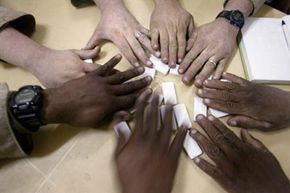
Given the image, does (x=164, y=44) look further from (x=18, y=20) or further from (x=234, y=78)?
(x=18, y=20)

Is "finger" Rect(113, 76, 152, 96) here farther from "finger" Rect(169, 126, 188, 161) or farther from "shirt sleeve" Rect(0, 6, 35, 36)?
"shirt sleeve" Rect(0, 6, 35, 36)

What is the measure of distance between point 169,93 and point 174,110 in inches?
2.2

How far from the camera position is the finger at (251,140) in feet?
2.50

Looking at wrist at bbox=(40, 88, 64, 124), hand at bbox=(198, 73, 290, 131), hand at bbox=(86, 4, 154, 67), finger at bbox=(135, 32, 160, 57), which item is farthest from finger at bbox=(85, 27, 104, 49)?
hand at bbox=(198, 73, 290, 131)

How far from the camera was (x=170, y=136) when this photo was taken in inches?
29.0

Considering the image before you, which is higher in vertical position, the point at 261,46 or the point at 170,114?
the point at 261,46

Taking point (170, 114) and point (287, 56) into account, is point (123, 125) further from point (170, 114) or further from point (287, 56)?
point (287, 56)

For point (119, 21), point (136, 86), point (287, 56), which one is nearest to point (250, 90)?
point (287, 56)

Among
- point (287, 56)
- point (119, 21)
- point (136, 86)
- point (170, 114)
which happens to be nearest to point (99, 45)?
point (119, 21)

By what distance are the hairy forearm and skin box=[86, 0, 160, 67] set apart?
289 mm

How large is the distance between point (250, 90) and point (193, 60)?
0.58 ft

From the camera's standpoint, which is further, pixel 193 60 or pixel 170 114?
pixel 193 60

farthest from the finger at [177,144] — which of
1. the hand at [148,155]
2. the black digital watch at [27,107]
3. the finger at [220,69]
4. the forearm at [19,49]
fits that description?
the forearm at [19,49]

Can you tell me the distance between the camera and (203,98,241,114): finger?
81 cm
